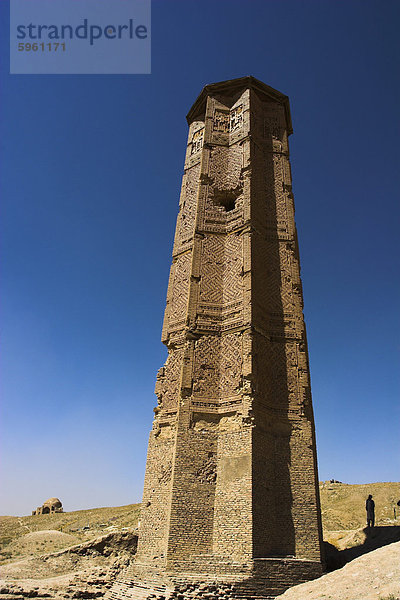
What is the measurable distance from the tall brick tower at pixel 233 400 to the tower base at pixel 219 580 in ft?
0.09

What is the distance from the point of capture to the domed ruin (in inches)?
1243

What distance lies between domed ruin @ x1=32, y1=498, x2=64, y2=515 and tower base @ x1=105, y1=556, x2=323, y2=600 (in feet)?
87.4

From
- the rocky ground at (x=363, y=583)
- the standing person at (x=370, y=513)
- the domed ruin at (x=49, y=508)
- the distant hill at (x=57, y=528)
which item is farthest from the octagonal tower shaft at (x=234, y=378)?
the domed ruin at (x=49, y=508)

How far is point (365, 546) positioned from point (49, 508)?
89.6ft

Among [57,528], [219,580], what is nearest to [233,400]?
[219,580]

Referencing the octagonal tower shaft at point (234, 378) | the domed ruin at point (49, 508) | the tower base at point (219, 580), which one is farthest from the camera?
the domed ruin at point (49, 508)

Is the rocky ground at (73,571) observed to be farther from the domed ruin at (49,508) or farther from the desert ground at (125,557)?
the domed ruin at (49,508)

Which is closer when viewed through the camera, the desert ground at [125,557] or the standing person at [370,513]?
the desert ground at [125,557]

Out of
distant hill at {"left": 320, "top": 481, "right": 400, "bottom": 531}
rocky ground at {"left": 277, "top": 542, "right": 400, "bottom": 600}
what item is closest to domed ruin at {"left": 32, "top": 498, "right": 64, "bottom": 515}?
distant hill at {"left": 320, "top": 481, "right": 400, "bottom": 531}

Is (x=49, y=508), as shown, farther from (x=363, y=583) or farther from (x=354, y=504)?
(x=363, y=583)

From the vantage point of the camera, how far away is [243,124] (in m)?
16.0

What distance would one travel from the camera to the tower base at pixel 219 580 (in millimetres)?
7949

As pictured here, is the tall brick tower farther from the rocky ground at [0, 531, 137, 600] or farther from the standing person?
the standing person

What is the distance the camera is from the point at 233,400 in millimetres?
10719
